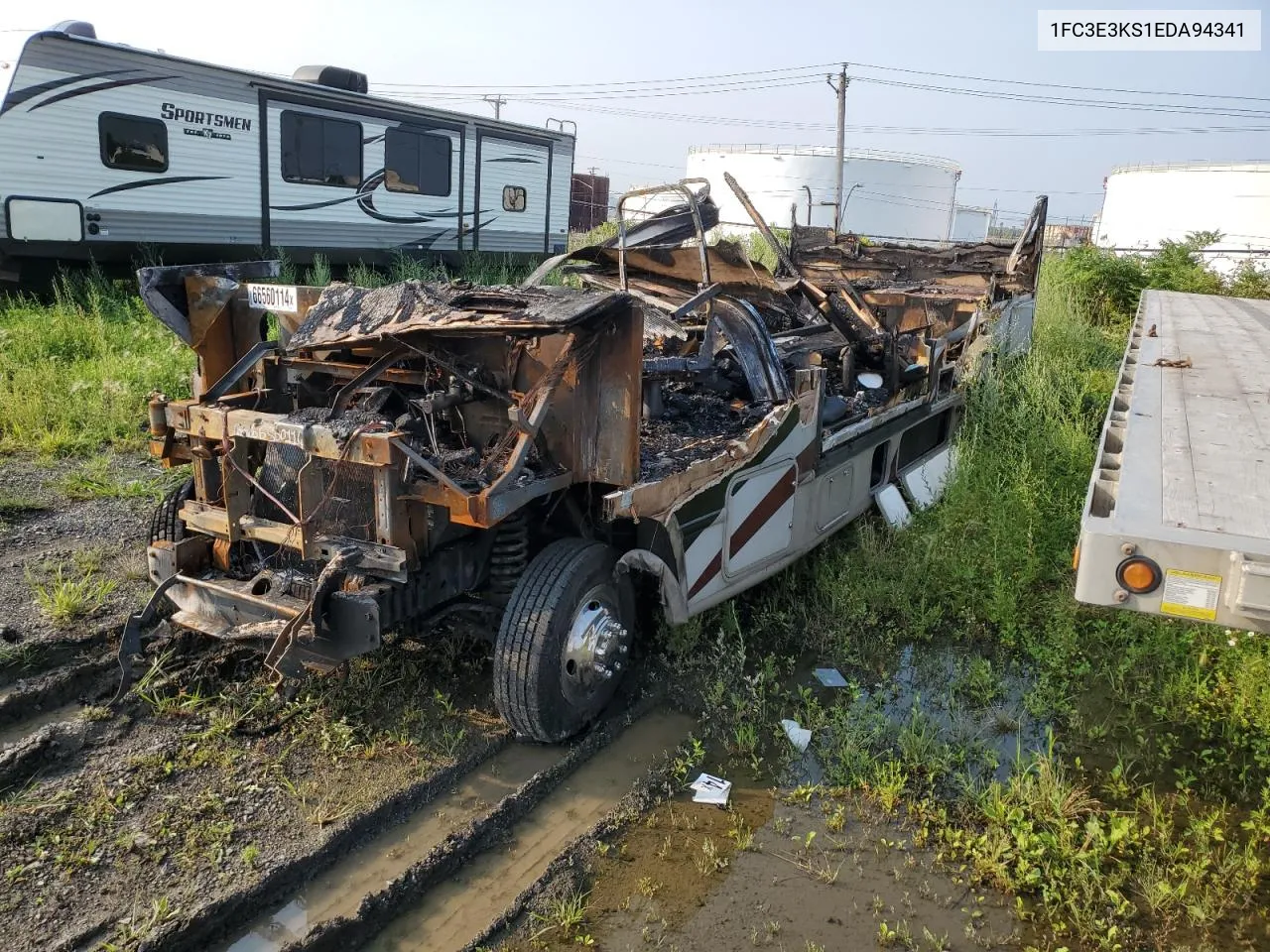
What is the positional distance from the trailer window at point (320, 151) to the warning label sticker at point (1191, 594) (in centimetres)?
1166

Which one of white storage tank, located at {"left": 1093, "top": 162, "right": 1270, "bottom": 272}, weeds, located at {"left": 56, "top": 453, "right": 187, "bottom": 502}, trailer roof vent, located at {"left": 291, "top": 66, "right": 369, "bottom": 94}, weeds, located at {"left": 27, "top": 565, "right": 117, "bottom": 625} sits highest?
white storage tank, located at {"left": 1093, "top": 162, "right": 1270, "bottom": 272}

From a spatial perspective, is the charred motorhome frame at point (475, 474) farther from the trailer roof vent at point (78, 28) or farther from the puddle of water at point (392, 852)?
the trailer roof vent at point (78, 28)

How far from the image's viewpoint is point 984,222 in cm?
5194

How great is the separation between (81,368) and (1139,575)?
8641 mm

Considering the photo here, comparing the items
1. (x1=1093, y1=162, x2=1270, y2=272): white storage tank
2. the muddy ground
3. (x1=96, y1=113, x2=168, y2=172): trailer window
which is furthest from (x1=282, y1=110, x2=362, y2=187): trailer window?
(x1=1093, y1=162, x2=1270, y2=272): white storage tank

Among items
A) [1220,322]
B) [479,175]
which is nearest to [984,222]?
[479,175]

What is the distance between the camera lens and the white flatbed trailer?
7.34 feet

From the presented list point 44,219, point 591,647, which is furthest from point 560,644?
point 44,219

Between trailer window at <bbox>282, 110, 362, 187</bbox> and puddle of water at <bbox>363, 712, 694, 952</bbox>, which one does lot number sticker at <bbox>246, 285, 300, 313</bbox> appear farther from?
trailer window at <bbox>282, 110, 362, 187</bbox>

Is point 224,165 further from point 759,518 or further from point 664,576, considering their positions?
point 664,576

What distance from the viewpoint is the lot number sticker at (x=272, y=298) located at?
392 cm

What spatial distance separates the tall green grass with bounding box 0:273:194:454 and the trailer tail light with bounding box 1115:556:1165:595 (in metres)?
6.91

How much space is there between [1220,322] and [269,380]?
5.82 meters

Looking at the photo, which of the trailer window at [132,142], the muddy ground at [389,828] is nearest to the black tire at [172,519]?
the muddy ground at [389,828]
